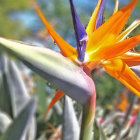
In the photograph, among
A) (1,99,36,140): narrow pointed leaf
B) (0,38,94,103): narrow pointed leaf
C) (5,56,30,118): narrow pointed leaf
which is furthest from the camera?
(5,56,30,118): narrow pointed leaf

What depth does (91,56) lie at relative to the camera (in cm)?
68

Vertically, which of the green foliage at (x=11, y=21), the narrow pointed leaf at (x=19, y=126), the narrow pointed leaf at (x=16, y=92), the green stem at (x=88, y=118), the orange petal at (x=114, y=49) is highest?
the orange petal at (x=114, y=49)

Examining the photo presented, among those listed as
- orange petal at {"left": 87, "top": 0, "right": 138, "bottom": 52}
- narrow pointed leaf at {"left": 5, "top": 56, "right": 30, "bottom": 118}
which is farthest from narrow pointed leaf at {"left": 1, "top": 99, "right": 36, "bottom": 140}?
orange petal at {"left": 87, "top": 0, "right": 138, "bottom": 52}

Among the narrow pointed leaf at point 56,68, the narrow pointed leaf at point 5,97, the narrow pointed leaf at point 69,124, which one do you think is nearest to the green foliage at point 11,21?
the narrow pointed leaf at point 5,97

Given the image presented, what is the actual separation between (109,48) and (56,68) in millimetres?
104

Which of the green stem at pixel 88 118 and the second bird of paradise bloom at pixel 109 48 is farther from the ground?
the second bird of paradise bloom at pixel 109 48

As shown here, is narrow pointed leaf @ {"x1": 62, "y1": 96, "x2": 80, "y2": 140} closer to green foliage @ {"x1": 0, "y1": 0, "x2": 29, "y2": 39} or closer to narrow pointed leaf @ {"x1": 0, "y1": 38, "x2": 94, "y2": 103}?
narrow pointed leaf @ {"x1": 0, "y1": 38, "x2": 94, "y2": 103}

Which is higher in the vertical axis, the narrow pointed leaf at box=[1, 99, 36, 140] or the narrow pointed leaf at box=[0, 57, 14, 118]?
the narrow pointed leaf at box=[1, 99, 36, 140]

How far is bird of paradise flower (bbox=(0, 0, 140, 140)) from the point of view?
62 centimetres

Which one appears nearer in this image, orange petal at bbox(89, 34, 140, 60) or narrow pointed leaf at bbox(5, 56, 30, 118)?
orange petal at bbox(89, 34, 140, 60)

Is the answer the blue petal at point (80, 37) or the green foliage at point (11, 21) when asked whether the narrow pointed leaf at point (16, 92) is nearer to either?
the blue petal at point (80, 37)

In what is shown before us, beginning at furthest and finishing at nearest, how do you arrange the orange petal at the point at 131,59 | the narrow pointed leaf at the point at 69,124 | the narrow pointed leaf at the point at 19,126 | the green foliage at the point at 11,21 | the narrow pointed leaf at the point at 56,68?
the green foliage at the point at 11,21, the narrow pointed leaf at the point at 19,126, the narrow pointed leaf at the point at 69,124, the orange petal at the point at 131,59, the narrow pointed leaf at the point at 56,68

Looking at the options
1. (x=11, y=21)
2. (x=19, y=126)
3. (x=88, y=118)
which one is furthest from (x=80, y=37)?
(x=11, y=21)

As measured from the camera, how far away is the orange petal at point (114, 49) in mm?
646
